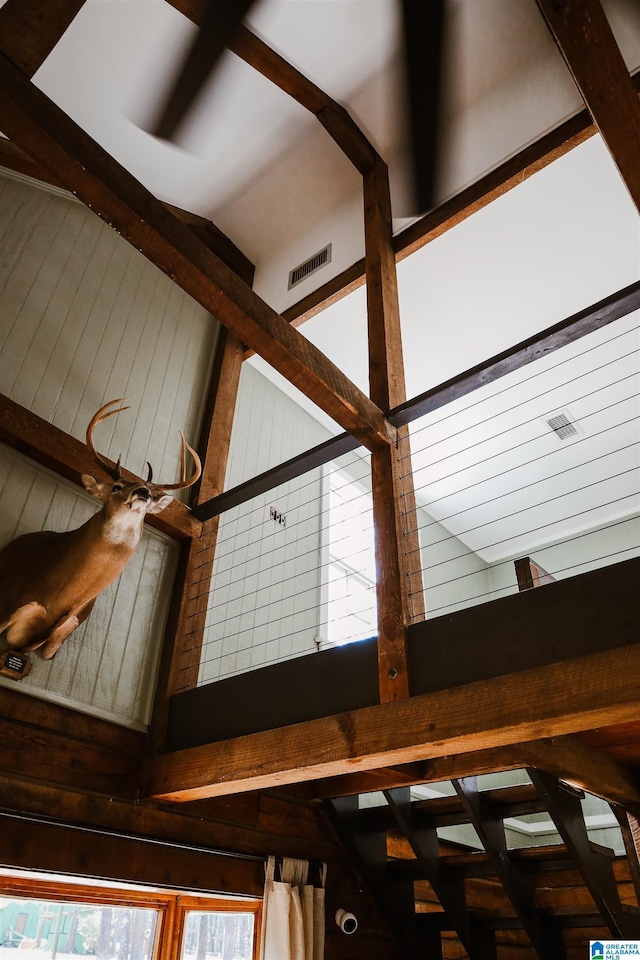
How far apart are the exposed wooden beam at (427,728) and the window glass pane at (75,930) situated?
0.56 m

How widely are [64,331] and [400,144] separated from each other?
2638 millimetres

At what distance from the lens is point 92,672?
10.7 ft

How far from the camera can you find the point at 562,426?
6051 millimetres

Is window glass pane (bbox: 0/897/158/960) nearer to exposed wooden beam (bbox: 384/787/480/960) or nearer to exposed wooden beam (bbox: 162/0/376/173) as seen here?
exposed wooden beam (bbox: 384/787/480/960)

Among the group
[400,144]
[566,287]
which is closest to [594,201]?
[566,287]

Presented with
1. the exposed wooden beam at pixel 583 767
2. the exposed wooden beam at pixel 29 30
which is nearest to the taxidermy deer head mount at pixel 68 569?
the exposed wooden beam at pixel 29 30

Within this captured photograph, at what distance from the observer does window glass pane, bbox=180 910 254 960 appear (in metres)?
3.30

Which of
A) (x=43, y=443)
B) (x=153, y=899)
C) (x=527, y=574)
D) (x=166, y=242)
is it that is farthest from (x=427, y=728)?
(x=43, y=443)

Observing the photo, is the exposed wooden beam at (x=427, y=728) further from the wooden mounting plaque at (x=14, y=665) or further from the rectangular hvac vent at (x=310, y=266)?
the rectangular hvac vent at (x=310, y=266)

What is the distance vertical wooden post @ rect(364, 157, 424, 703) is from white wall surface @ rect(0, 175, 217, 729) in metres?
1.35

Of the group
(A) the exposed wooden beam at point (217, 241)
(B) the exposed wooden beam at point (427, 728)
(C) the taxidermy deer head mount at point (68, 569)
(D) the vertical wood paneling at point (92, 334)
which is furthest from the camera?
(A) the exposed wooden beam at point (217, 241)

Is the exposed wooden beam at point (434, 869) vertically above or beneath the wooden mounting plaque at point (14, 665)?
beneath

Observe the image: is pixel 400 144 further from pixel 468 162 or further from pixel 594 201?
pixel 594 201

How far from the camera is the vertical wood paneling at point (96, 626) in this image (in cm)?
314
